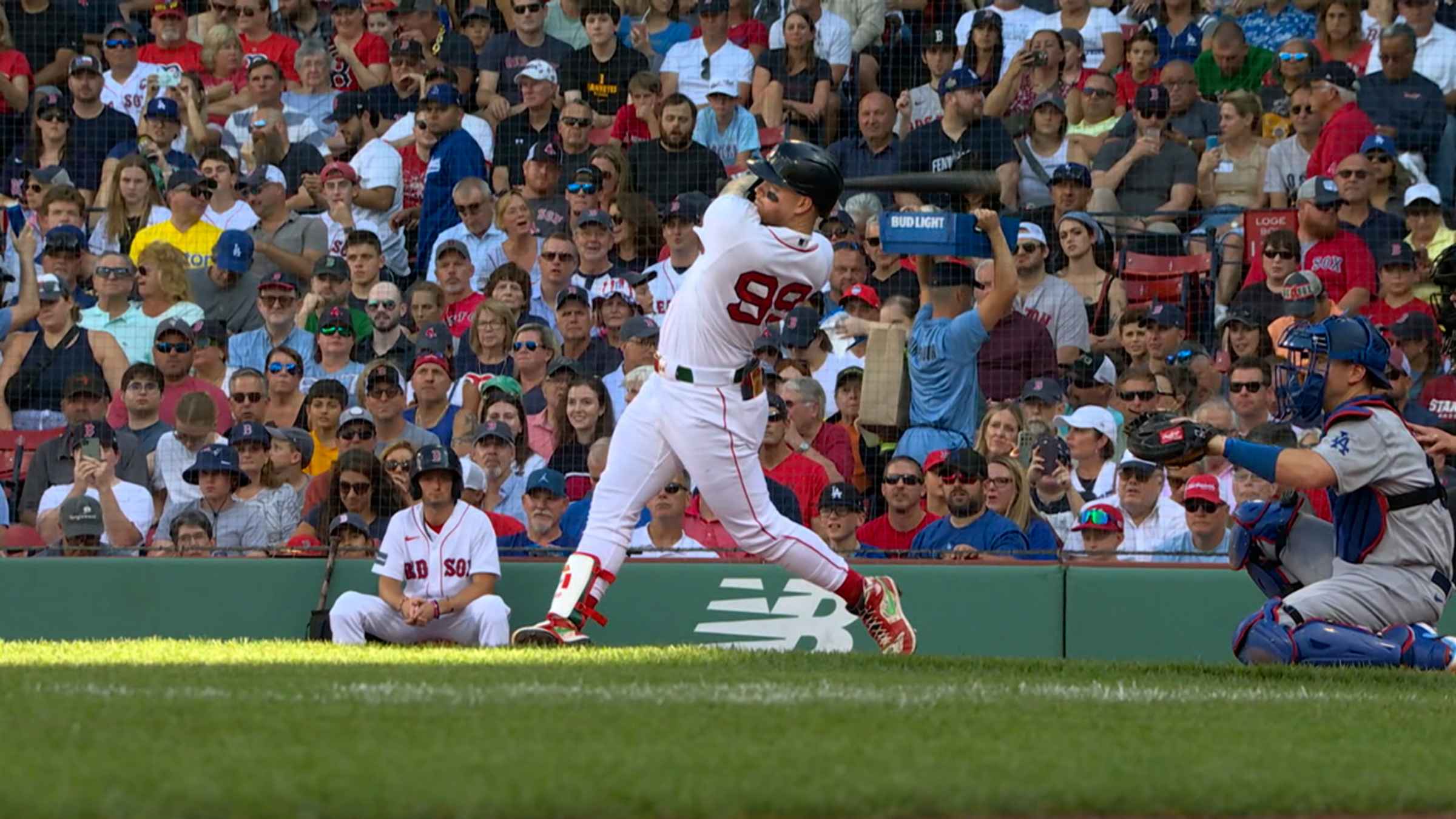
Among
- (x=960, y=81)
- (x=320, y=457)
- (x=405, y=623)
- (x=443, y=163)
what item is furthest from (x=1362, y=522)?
(x=443, y=163)

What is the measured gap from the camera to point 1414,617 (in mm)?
6895

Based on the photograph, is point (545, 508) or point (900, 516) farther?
point (545, 508)

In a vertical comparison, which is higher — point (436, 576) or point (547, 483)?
point (547, 483)

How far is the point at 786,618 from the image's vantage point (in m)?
9.34

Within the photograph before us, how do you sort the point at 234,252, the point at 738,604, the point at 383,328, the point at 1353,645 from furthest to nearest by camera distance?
the point at 234,252 → the point at 383,328 → the point at 738,604 → the point at 1353,645

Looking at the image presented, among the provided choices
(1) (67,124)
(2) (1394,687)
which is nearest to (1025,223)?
(2) (1394,687)

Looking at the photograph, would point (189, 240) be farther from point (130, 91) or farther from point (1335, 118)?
point (1335, 118)

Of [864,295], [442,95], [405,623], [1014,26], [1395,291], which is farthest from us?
[442,95]

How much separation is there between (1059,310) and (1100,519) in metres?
2.03

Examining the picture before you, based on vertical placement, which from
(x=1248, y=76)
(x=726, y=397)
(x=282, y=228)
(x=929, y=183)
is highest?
(x=1248, y=76)

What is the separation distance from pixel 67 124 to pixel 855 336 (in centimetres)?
679

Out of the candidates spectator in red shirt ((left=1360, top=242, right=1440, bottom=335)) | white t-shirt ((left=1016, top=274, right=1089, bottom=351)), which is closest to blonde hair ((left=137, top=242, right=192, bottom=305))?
white t-shirt ((left=1016, top=274, right=1089, bottom=351))

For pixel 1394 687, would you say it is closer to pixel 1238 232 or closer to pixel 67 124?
pixel 1238 232

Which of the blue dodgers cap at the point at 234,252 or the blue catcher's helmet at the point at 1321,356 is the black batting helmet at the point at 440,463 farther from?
the blue dodgers cap at the point at 234,252
